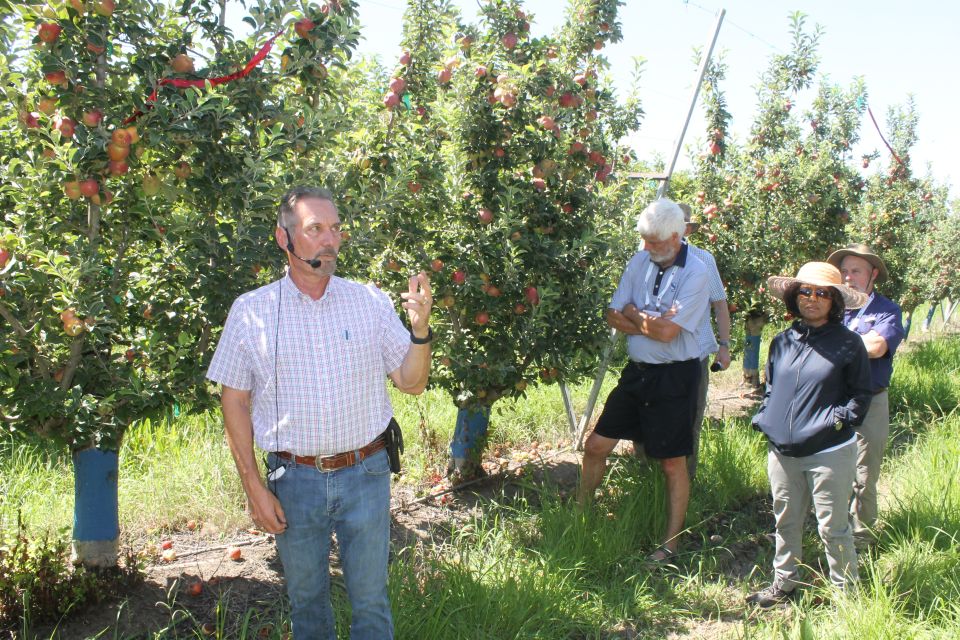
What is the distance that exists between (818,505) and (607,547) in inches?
39.6

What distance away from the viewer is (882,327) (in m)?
3.55

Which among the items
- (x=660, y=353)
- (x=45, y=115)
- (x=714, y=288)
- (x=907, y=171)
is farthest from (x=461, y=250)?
(x=907, y=171)

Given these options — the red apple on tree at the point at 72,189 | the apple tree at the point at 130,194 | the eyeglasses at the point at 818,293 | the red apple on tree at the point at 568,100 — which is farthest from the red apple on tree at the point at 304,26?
the eyeglasses at the point at 818,293

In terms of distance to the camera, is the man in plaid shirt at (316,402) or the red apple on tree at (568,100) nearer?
the man in plaid shirt at (316,402)

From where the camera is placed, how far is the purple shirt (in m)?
3.52

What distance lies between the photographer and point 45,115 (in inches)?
98.0

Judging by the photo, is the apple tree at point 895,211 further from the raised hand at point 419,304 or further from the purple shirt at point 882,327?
the raised hand at point 419,304

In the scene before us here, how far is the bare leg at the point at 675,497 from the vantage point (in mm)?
3660

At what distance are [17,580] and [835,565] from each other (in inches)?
130

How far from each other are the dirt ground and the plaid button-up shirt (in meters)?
1.10

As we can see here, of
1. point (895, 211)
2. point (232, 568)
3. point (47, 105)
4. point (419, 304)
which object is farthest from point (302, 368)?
point (895, 211)

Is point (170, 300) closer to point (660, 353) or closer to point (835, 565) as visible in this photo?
point (660, 353)

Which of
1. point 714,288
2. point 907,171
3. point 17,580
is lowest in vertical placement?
point 17,580

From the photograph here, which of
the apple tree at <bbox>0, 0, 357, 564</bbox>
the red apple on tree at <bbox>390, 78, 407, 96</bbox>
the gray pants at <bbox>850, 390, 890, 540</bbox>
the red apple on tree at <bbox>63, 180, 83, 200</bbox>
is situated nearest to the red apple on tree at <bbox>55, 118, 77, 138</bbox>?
the apple tree at <bbox>0, 0, 357, 564</bbox>
